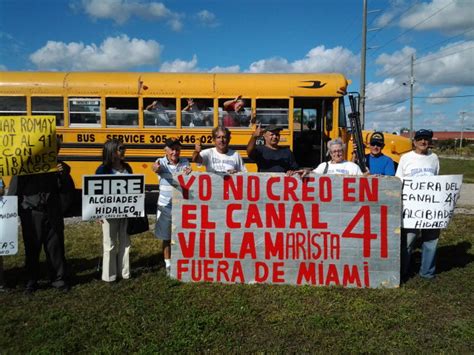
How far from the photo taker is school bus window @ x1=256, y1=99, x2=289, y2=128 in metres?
8.59

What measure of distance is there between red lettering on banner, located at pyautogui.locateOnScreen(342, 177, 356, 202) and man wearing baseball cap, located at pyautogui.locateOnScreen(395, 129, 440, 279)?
64 cm

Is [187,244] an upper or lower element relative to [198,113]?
lower

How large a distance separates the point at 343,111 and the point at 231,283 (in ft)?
18.6

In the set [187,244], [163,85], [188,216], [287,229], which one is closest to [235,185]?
[188,216]

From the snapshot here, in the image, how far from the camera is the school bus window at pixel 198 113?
28.1 feet

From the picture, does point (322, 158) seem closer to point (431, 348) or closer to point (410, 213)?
point (410, 213)

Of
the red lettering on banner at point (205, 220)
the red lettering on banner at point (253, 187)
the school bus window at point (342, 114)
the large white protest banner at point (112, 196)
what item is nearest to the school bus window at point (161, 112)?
the school bus window at point (342, 114)

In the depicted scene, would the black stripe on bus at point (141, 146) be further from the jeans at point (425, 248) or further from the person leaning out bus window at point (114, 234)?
the jeans at point (425, 248)

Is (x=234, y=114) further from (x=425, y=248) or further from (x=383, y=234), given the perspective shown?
(x=425, y=248)

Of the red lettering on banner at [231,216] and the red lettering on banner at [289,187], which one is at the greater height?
the red lettering on banner at [289,187]

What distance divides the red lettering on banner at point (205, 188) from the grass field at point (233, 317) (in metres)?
0.96

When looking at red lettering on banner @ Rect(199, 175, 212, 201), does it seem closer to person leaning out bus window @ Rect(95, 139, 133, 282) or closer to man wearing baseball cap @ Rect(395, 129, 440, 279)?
person leaning out bus window @ Rect(95, 139, 133, 282)

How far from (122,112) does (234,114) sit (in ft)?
7.77

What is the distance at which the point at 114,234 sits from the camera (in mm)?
4520
